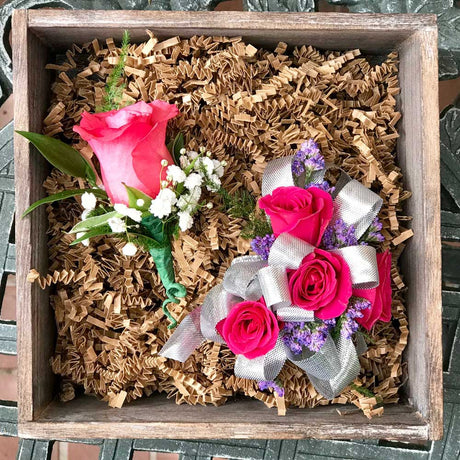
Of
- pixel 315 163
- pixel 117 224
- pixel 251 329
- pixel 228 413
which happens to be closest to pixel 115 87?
pixel 117 224

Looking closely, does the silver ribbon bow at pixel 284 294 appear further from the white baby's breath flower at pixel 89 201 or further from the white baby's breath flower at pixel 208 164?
the white baby's breath flower at pixel 89 201

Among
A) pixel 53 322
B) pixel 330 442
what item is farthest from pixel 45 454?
pixel 330 442

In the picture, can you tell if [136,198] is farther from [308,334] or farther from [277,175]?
[308,334]

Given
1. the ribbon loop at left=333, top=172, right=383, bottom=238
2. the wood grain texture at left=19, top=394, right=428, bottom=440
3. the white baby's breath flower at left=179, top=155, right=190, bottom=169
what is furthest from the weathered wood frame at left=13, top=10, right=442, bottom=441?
the white baby's breath flower at left=179, top=155, right=190, bottom=169

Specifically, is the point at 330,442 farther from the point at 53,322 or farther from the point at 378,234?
the point at 53,322

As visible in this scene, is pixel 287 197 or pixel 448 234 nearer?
pixel 287 197

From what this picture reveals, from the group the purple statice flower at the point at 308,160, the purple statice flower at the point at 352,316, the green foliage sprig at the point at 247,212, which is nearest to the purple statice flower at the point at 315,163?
the purple statice flower at the point at 308,160
